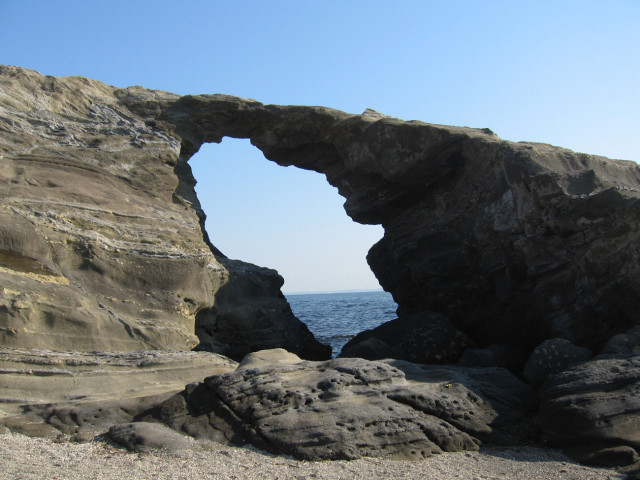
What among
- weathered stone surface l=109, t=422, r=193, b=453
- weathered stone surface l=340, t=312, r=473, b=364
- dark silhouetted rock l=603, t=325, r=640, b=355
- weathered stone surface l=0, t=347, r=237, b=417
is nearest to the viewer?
weathered stone surface l=109, t=422, r=193, b=453

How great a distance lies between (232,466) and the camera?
5.92 meters

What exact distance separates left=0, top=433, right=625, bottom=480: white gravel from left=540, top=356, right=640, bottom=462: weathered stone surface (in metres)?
0.40

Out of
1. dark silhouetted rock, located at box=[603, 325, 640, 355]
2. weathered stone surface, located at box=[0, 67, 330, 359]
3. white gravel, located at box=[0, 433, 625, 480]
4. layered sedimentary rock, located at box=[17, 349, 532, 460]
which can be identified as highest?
weathered stone surface, located at box=[0, 67, 330, 359]

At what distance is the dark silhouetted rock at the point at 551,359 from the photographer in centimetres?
930

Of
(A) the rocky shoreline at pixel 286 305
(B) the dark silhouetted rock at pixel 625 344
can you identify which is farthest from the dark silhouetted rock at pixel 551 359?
(B) the dark silhouetted rock at pixel 625 344

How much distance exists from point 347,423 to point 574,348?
4840mm

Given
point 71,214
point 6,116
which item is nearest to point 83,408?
point 71,214

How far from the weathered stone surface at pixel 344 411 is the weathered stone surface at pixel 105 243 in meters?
2.68

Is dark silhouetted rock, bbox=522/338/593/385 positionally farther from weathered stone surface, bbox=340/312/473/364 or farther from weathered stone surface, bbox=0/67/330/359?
weathered stone surface, bbox=0/67/330/359

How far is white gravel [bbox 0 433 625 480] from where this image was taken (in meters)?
5.52

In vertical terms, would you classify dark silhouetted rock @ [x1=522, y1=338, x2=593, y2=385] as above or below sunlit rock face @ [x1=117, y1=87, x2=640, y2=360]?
below

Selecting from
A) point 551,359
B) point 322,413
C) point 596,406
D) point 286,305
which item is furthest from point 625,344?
point 286,305

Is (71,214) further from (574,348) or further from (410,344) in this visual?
(574,348)

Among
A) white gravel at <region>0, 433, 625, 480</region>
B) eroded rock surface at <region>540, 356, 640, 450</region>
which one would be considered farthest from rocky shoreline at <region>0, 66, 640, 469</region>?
white gravel at <region>0, 433, 625, 480</region>
